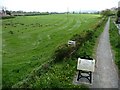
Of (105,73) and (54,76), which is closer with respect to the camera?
(54,76)

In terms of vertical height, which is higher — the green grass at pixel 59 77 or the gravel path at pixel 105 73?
the green grass at pixel 59 77

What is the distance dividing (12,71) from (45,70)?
15.8 ft

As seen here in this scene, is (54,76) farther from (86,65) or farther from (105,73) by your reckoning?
(105,73)

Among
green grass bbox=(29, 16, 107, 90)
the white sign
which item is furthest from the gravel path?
green grass bbox=(29, 16, 107, 90)

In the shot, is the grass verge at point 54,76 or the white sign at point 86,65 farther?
the white sign at point 86,65

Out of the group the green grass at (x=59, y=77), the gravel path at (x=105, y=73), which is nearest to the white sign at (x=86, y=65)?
the green grass at (x=59, y=77)

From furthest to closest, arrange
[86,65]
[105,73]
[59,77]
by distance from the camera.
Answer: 1. [105,73]
2. [59,77]
3. [86,65]

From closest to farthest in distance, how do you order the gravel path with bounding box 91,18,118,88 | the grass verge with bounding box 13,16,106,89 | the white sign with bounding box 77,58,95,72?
the grass verge with bounding box 13,16,106,89
the white sign with bounding box 77,58,95,72
the gravel path with bounding box 91,18,118,88

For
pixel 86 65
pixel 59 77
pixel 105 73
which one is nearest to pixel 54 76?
pixel 59 77

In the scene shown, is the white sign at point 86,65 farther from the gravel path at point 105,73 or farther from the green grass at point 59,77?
the gravel path at point 105,73

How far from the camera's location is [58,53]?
19.0m

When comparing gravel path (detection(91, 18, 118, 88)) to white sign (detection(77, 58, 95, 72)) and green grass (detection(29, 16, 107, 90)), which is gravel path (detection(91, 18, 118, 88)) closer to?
white sign (detection(77, 58, 95, 72))

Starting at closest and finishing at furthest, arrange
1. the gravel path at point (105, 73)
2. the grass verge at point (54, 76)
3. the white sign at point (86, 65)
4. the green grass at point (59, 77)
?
the grass verge at point (54, 76) < the green grass at point (59, 77) < the white sign at point (86, 65) < the gravel path at point (105, 73)

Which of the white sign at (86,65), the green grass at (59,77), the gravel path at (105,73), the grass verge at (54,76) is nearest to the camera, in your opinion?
the grass verge at (54,76)
